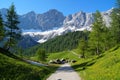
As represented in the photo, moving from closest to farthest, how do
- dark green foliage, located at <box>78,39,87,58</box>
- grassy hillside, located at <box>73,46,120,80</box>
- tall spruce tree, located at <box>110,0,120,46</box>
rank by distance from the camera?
grassy hillside, located at <box>73,46,120,80</box>
tall spruce tree, located at <box>110,0,120,46</box>
dark green foliage, located at <box>78,39,87,58</box>

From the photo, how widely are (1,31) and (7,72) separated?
33.0m

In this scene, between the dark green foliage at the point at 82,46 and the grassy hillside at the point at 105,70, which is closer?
the grassy hillside at the point at 105,70

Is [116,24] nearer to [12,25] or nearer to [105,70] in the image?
[12,25]

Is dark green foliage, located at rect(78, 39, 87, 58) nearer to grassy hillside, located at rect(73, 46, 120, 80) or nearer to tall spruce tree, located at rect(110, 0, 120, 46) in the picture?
tall spruce tree, located at rect(110, 0, 120, 46)

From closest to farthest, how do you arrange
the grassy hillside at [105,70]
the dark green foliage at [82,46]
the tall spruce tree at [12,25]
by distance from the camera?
the grassy hillside at [105,70] < the tall spruce tree at [12,25] < the dark green foliage at [82,46]

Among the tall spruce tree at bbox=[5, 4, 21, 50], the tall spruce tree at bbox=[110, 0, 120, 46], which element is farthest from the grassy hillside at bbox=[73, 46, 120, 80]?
the tall spruce tree at bbox=[110, 0, 120, 46]

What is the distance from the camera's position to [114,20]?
7981 centimetres

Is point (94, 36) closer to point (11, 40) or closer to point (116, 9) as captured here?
point (116, 9)

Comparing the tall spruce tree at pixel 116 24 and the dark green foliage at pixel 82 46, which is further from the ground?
the tall spruce tree at pixel 116 24

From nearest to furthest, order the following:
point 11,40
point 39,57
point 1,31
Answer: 1. point 1,31
2. point 11,40
3. point 39,57

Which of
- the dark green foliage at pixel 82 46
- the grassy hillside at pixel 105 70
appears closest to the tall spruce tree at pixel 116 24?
the dark green foliage at pixel 82 46

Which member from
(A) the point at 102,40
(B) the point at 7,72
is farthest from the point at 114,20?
(B) the point at 7,72

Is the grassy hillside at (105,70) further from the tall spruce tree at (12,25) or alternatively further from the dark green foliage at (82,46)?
the dark green foliage at (82,46)

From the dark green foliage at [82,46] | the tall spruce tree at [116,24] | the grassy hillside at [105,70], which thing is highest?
the tall spruce tree at [116,24]
